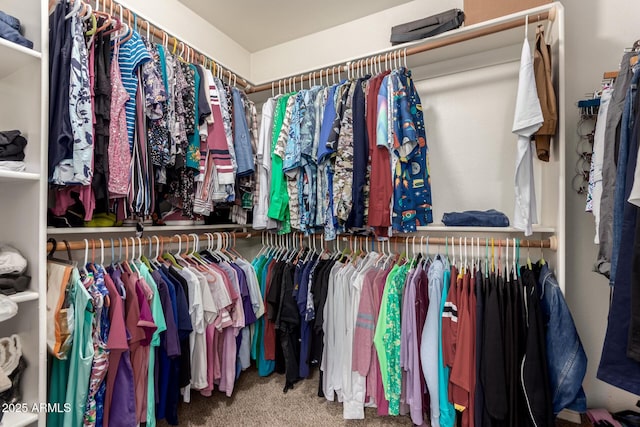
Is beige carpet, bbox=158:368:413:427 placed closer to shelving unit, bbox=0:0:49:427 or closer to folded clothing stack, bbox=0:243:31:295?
shelving unit, bbox=0:0:49:427

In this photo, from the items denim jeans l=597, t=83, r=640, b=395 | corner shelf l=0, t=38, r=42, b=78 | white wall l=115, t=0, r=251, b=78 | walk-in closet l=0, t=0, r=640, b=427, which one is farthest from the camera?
white wall l=115, t=0, r=251, b=78

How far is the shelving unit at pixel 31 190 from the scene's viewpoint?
3.53ft

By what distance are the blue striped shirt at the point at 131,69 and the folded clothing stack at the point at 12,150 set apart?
345mm

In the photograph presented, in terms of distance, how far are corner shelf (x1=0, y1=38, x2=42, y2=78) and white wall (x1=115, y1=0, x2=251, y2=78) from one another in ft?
2.01

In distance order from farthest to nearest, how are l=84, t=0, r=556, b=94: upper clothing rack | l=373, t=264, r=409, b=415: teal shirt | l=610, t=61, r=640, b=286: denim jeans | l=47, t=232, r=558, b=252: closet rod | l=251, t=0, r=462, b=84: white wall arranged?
l=251, t=0, r=462, b=84: white wall, l=373, t=264, r=409, b=415: teal shirt, l=84, t=0, r=556, b=94: upper clothing rack, l=47, t=232, r=558, b=252: closet rod, l=610, t=61, r=640, b=286: denim jeans

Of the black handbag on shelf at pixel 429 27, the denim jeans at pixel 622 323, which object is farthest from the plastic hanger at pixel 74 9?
the denim jeans at pixel 622 323

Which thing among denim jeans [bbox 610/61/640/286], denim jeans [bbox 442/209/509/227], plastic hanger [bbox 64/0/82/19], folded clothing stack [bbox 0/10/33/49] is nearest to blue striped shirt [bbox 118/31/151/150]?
plastic hanger [bbox 64/0/82/19]

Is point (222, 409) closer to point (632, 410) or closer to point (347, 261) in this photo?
point (347, 261)

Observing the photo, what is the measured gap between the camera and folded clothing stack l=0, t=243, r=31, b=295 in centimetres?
104

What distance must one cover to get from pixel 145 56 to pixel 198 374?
1.57 m

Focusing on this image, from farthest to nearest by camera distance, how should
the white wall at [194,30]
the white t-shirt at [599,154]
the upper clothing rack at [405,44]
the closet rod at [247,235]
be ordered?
the white wall at [194,30], the upper clothing rack at [405,44], the closet rod at [247,235], the white t-shirt at [599,154]

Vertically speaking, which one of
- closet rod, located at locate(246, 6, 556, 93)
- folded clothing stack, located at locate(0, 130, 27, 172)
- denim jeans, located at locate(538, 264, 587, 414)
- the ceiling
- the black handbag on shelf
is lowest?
denim jeans, located at locate(538, 264, 587, 414)

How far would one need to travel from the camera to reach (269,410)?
5.72ft

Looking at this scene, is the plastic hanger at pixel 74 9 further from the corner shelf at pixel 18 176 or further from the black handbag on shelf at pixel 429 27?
the black handbag on shelf at pixel 429 27
